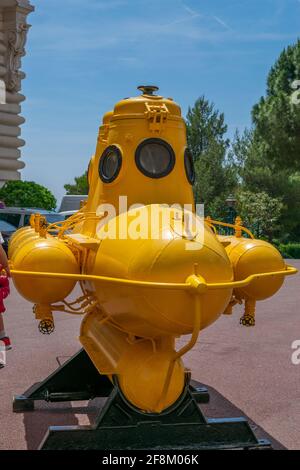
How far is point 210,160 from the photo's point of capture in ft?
115

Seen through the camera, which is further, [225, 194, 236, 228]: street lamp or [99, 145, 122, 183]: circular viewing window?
[225, 194, 236, 228]: street lamp

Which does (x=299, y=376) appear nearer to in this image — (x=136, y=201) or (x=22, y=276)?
(x=136, y=201)

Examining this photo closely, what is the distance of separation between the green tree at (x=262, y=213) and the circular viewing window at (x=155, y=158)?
2320 cm

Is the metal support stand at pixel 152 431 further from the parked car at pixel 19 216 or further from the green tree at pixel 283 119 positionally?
the green tree at pixel 283 119

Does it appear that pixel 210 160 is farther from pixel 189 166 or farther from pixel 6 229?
pixel 189 166

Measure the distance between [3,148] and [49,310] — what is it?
511 inches

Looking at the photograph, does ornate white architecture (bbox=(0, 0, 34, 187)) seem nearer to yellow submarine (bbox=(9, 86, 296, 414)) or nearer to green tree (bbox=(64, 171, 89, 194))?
yellow submarine (bbox=(9, 86, 296, 414))

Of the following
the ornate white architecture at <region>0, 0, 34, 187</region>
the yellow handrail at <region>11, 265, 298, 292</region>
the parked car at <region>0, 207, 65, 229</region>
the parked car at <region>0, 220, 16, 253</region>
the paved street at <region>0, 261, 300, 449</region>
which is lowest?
the paved street at <region>0, 261, 300, 449</region>

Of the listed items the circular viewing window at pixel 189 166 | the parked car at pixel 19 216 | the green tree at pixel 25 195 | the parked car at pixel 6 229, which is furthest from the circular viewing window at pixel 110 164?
the green tree at pixel 25 195

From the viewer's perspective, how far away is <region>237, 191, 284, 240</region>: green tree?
91.0 feet

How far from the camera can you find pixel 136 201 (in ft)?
15.8

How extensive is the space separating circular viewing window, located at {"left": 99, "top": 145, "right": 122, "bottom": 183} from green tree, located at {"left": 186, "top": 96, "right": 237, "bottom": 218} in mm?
26849

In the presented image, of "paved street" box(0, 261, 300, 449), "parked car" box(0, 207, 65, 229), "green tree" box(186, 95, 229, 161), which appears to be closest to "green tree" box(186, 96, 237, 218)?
"green tree" box(186, 95, 229, 161)
